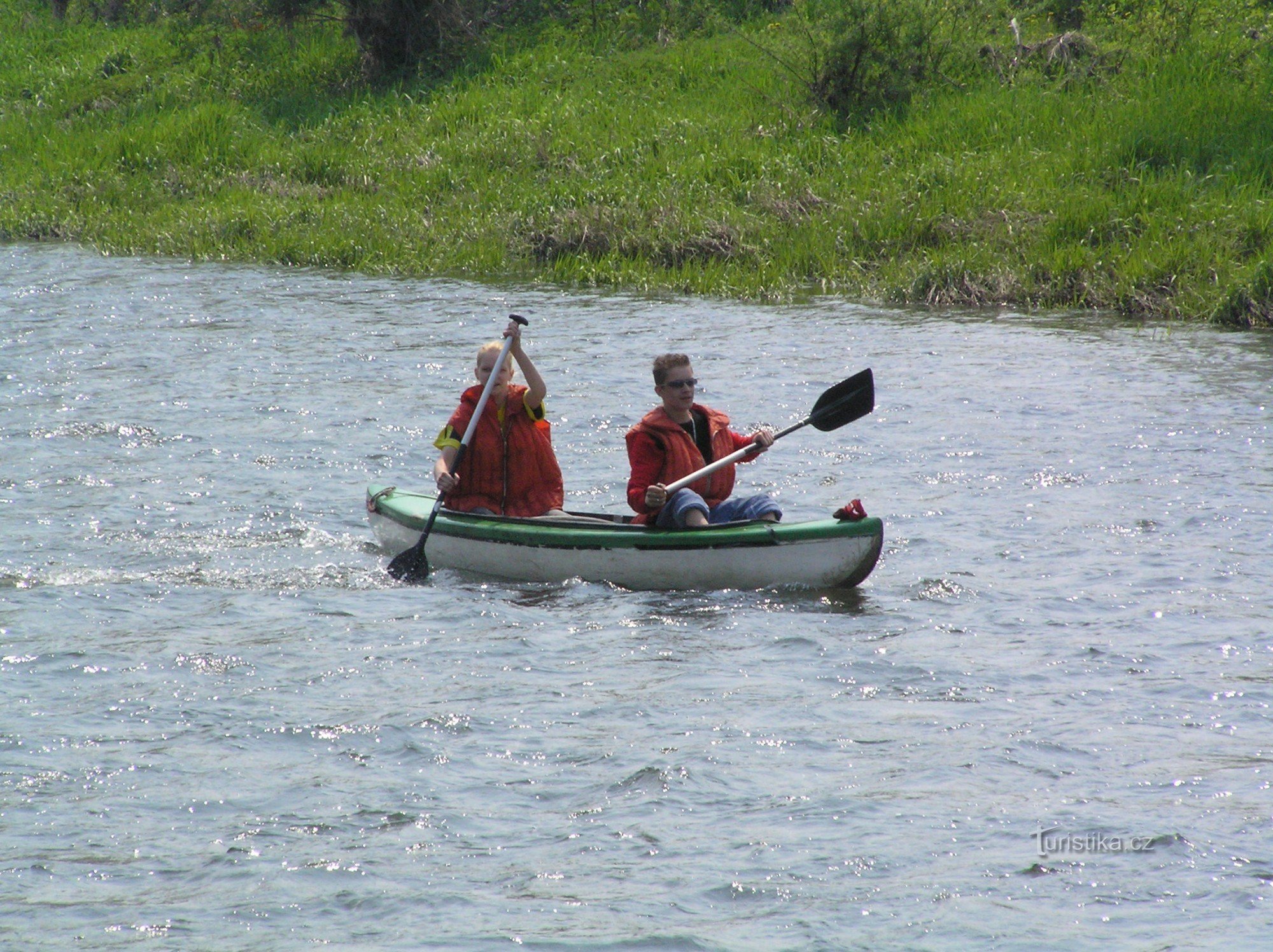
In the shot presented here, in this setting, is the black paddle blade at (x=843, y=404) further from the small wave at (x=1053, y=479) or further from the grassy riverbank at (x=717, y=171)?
the grassy riverbank at (x=717, y=171)

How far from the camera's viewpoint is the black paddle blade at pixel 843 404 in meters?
7.22

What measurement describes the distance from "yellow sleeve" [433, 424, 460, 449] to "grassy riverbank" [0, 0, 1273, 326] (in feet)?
23.6

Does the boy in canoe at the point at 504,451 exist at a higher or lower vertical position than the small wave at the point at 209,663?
higher

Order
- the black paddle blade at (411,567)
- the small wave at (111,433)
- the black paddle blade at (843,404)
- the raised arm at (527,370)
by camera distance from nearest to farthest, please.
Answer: the black paddle blade at (411,567)
the raised arm at (527,370)
the black paddle blade at (843,404)
the small wave at (111,433)

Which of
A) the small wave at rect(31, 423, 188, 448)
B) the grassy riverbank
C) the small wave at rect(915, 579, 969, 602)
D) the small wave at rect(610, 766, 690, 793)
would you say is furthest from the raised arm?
the grassy riverbank

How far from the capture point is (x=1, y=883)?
12.8 feet

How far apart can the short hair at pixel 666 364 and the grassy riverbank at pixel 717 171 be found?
6979 mm

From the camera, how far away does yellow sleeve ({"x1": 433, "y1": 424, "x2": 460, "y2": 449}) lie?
7.22 meters

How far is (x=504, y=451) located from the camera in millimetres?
7383

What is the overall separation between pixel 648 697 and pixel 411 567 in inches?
84.0

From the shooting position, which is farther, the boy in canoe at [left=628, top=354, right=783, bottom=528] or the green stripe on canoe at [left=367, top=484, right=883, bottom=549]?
the boy in canoe at [left=628, top=354, right=783, bottom=528]

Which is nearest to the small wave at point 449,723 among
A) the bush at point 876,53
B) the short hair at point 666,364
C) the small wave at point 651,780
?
the small wave at point 651,780

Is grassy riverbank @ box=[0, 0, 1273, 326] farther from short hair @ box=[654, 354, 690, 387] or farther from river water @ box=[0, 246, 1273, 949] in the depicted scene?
short hair @ box=[654, 354, 690, 387]

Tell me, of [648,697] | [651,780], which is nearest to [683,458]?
[648,697]
